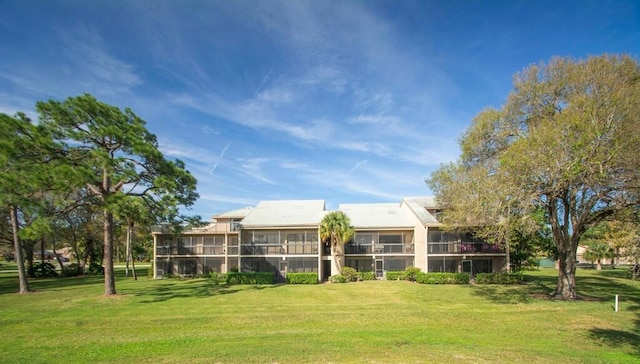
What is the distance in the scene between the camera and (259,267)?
3500 cm

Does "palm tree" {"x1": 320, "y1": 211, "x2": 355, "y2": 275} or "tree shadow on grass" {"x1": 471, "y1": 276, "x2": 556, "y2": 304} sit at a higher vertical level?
"palm tree" {"x1": 320, "y1": 211, "x2": 355, "y2": 275}

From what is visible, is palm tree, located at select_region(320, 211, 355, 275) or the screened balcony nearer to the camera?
palm tree, located at select_region(320, 211, 355, 275)

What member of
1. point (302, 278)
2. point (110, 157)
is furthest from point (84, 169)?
point (302, 278)

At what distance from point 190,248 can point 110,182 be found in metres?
17.3

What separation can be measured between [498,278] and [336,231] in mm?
13673

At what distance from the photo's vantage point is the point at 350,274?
32875mm

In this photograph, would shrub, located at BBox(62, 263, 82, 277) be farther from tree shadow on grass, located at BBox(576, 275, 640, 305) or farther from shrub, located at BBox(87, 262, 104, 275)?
tree shadow on grass, located at BBox(576, 275, 640, 305)

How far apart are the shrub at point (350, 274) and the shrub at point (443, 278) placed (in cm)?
547

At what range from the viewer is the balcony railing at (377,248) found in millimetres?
35125

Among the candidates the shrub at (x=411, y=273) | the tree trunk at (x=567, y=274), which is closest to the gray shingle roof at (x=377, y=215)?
the shrub at (x=411, y=273)

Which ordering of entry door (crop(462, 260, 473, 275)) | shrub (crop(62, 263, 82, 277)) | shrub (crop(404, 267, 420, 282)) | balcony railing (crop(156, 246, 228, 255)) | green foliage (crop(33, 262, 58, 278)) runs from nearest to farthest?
shrub (crop(404, 267, 420, 282)) < entry door (crop(462, 260, 473, 275)) < balcony railing (crop(156, 246, 228, 255)) < green foliage (crop(33, 262, 58, 278)) < shrub (crop(62, 263, 82, 277))

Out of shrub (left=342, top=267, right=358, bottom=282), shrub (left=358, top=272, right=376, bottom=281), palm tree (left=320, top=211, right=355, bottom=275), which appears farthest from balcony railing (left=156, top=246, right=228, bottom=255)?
shrub (left=358, top=272, right=376, bottom=281)

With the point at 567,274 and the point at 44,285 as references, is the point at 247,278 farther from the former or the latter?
the point at 567,274

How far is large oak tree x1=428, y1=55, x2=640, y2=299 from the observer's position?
54.2 feet
